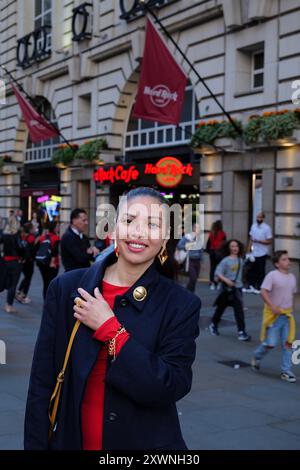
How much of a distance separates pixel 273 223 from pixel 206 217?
2720 millimetres

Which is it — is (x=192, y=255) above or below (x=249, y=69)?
below

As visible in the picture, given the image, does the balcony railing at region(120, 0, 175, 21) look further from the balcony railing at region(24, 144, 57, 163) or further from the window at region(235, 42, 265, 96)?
the balcony railing at region(24, 144, 57, 163)

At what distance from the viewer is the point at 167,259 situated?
274 centimetres

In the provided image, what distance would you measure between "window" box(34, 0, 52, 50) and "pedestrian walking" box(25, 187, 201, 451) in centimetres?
2664

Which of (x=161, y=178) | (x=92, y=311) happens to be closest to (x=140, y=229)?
(x=92, y=311)

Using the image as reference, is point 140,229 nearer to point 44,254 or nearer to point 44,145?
point 44,254

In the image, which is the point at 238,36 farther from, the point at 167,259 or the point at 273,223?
the point at 167,259

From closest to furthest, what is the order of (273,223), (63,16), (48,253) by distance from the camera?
(48,253) → (273,223) → (63,16)

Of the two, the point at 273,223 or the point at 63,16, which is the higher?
the point at 63,16

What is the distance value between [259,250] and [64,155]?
12.0 metres

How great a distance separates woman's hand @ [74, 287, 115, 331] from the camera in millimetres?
2391

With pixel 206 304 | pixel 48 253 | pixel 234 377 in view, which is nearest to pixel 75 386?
pixel 234 377

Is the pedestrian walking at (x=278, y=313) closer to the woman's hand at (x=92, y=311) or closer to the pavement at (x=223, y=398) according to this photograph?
the pavement at (x=223, y=398)

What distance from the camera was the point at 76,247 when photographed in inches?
396
